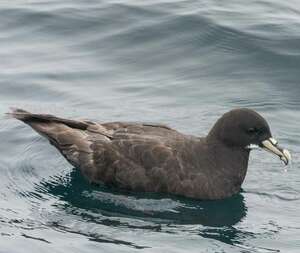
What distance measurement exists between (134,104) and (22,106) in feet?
4.21

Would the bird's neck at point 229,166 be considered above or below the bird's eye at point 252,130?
below

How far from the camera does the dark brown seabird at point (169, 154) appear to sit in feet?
34.1

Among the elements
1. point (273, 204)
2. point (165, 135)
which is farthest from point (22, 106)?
point (273, 204)

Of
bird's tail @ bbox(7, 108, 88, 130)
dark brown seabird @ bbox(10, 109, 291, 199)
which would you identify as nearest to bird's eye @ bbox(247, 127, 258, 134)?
dark brown seabird @ bbox(10, 109, 291, 199)

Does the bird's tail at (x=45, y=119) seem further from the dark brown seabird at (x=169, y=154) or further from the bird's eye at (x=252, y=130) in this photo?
the bird's eye at (x=252, y=130)

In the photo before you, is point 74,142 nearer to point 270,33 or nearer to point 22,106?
point 22,106

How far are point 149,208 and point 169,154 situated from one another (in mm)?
599

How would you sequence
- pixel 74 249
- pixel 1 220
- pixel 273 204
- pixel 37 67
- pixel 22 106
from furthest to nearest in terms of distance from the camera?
1. pixel 37 67
2. pixel 22 106
3. pixel 273 204
4. pixel 1 220
5. pixel 74 249

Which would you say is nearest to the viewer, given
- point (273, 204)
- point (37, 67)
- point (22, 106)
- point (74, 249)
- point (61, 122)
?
point (74, 249)

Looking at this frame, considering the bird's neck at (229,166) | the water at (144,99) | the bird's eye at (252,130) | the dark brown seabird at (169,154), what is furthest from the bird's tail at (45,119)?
the bird's eye at (252,130)

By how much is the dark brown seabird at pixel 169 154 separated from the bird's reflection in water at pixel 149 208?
0.31 feet

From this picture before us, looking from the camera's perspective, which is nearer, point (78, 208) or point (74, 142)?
point (78, 208)

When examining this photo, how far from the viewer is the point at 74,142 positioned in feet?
35.6

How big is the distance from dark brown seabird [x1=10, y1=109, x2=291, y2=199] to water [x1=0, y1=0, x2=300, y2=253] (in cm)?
15
